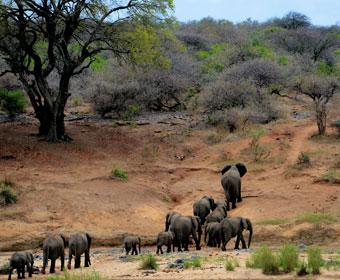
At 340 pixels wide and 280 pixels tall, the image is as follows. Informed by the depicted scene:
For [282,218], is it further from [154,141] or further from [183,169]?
[154,141]

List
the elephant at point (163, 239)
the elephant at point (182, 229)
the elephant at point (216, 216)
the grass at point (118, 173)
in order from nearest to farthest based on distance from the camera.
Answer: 1. the elephant at point (163, 239)
2. the elephant at point (182, 229)
3. the elephant at point (216, 216)
4. the grass at point (118, 173)

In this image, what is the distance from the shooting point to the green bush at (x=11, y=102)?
27.6 meters

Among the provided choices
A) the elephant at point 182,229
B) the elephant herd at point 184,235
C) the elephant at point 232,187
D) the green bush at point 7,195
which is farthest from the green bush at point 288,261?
the green bush at point 7,195

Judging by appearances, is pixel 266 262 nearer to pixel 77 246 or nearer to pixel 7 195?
pixel 77 246

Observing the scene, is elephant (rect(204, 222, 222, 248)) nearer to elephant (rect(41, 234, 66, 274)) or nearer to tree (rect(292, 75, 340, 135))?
elephant (rect(41, 234, 66, 274))

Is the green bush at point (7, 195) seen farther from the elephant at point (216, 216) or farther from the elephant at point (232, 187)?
the elephant at point (232, 187)

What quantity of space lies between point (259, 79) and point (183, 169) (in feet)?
44.6

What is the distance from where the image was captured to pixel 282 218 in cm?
1288

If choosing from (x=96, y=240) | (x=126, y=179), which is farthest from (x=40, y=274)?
(x=126, y=179)

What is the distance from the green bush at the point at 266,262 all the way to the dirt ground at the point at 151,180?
17cm

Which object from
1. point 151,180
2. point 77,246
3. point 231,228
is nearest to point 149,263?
point 77,246

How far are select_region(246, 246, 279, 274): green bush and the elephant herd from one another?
9.76 ft

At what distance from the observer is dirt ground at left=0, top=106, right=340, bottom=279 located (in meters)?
12.3

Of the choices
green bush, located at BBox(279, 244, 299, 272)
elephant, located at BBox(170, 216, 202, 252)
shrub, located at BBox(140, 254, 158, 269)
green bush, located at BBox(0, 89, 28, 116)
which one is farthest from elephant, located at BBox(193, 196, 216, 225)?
green bush, located at BBox(0, 89, 28, 116)
